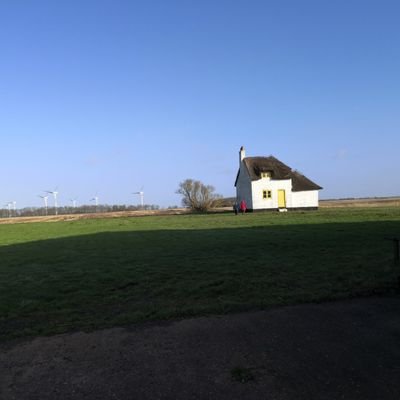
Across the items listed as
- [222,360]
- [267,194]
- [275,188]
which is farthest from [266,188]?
[222,360]

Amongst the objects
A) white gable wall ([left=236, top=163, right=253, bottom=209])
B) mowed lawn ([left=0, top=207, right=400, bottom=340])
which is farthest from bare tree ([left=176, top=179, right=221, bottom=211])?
mowed lawn ([left=0, top=207, right=400, bottom=340])

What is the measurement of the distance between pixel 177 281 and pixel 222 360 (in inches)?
182

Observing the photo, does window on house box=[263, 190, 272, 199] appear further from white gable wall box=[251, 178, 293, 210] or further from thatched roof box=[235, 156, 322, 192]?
thatched roof box=[235, 156, 322, 192]

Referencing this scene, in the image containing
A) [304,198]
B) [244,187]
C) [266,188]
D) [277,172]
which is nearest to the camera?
[266,188]

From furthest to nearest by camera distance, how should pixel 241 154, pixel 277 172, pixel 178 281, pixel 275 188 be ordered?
pixel 241 154
pixel 277 172
pixel 275 188
pixel 178 281

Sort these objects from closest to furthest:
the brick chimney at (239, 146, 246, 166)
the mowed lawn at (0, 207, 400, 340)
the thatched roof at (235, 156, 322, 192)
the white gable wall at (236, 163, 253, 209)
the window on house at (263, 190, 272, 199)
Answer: the mowed lawn at (0, 207, 400, 340) → the window on house at (263, 190, 272, 199) → the thatched roof at (235, 156, 322, 192) → the white gable wall at (236, 163, 253, 209) → the brick chimney at (239, 146, 246, 166)

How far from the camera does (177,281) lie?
9281 mm

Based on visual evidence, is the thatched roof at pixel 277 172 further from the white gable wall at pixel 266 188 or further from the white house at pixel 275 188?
the white gable wall at pixel 266 188

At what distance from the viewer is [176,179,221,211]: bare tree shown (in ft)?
211

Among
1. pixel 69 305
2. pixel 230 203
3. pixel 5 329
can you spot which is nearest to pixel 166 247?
pixel 69 305

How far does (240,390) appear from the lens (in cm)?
404

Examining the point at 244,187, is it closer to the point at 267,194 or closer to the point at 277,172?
the point at 267,194

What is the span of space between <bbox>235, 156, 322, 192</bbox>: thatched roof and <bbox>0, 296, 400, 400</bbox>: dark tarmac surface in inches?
1791

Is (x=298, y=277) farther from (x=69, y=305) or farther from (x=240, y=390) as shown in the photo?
(x=240, y=390)
